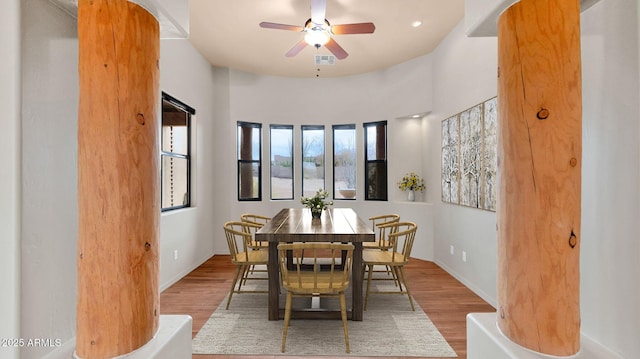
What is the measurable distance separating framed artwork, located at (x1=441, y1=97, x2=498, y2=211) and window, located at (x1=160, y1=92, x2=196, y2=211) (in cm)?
362

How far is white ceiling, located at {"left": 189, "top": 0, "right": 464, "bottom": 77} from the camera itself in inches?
136

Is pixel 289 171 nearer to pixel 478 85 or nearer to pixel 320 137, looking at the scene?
pixel 320 137

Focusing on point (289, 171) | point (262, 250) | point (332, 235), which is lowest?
point (262, 250)

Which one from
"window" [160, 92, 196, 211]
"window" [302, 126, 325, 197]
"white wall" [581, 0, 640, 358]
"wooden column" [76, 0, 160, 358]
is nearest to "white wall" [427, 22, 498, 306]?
"white wall" [581, 0, 640, 358]

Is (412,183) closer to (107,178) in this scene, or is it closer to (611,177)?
(611,177)

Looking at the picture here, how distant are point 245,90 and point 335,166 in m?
2.14

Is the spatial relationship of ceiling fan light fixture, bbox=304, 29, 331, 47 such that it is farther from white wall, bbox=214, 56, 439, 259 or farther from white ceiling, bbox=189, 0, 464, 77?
white wall, bbox=214, 56, 439, 259

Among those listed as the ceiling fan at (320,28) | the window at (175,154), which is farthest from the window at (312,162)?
the ceiling fan at (320,28)

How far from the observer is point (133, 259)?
1.29 metres

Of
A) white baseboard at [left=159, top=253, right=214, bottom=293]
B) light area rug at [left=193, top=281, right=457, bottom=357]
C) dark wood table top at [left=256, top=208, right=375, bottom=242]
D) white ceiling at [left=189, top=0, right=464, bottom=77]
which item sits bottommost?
light area rug at [left=193, top=281, right=457, bottom=357]

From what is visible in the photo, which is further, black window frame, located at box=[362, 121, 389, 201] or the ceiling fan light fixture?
black window frame, located at box=[362, 121, 389, 201]

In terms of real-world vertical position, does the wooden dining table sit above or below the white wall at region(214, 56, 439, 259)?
below

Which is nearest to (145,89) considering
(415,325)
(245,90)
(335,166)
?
(415,325)

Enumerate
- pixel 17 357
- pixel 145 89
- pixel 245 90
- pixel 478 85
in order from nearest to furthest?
pixel 17 357 < pixel 145 89 < pixel 478 85 < pixel 245 90
